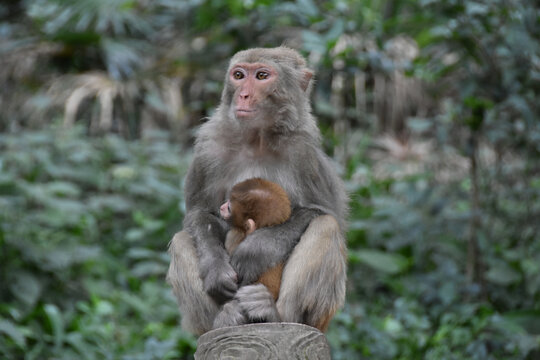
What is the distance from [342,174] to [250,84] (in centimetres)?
329

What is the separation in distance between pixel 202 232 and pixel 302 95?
106cm

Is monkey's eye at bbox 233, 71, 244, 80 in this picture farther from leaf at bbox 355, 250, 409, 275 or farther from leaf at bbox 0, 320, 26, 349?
leaf at bbox 355, 250, 409, 275

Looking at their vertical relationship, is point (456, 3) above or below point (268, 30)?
above

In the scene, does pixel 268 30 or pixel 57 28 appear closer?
pixel 268 30

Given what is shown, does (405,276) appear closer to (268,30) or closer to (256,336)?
(268,30)

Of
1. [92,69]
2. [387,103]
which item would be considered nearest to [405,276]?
[387,103]

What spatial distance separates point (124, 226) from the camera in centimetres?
909

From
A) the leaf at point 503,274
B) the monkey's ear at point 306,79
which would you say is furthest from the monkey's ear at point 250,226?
the leaf at point 503,274

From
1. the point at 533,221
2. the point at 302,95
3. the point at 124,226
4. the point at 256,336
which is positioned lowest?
the point at 124,226

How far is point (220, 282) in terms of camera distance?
12.8ft

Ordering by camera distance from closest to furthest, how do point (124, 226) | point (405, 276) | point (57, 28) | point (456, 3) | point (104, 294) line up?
point (456, 3), point (104, 294), point (405, 276), point (124, 226), point (57, 28)

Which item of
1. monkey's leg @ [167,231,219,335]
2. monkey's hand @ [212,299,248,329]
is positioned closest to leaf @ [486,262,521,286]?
monkey's leg @ [167,231,219,335]

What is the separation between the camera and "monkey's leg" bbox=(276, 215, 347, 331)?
3.94 meters

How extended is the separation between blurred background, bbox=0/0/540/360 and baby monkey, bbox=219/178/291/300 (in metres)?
2.28
